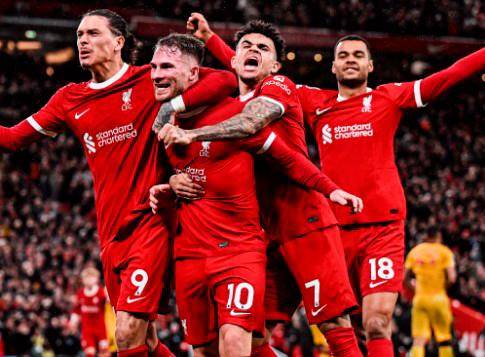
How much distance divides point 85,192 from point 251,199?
16.9 meters

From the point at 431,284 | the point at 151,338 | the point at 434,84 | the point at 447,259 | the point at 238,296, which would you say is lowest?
the point at 431,284

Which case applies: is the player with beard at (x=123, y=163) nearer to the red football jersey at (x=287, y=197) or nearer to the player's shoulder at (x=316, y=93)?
the red football jersey at (x=287, y=197)

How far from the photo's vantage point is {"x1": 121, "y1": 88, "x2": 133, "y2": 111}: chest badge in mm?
5828

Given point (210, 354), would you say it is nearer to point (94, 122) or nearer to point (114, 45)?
point (94, 122)

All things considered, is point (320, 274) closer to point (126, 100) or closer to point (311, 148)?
point (126, 100)

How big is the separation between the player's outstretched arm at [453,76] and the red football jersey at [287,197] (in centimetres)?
115

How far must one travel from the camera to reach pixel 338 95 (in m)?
6.80

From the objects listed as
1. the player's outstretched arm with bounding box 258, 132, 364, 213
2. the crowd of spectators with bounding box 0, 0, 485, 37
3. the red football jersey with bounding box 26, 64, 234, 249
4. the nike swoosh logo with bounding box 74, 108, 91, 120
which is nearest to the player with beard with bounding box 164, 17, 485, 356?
the player's outstretched arm with bounding box 258, 132, 364, 213

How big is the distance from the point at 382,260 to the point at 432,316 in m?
5.42

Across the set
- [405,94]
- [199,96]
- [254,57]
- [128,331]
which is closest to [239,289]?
[128,331]

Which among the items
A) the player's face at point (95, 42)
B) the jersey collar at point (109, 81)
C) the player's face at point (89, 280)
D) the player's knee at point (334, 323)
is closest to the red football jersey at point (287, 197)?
the player's knee at point (334, 323)

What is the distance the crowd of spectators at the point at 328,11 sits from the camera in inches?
1035

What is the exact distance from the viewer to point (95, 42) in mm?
5918

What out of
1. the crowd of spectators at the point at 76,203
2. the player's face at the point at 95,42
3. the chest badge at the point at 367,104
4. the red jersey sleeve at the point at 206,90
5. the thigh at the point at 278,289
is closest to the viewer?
the red jersey sleeve at the point at 206,90
